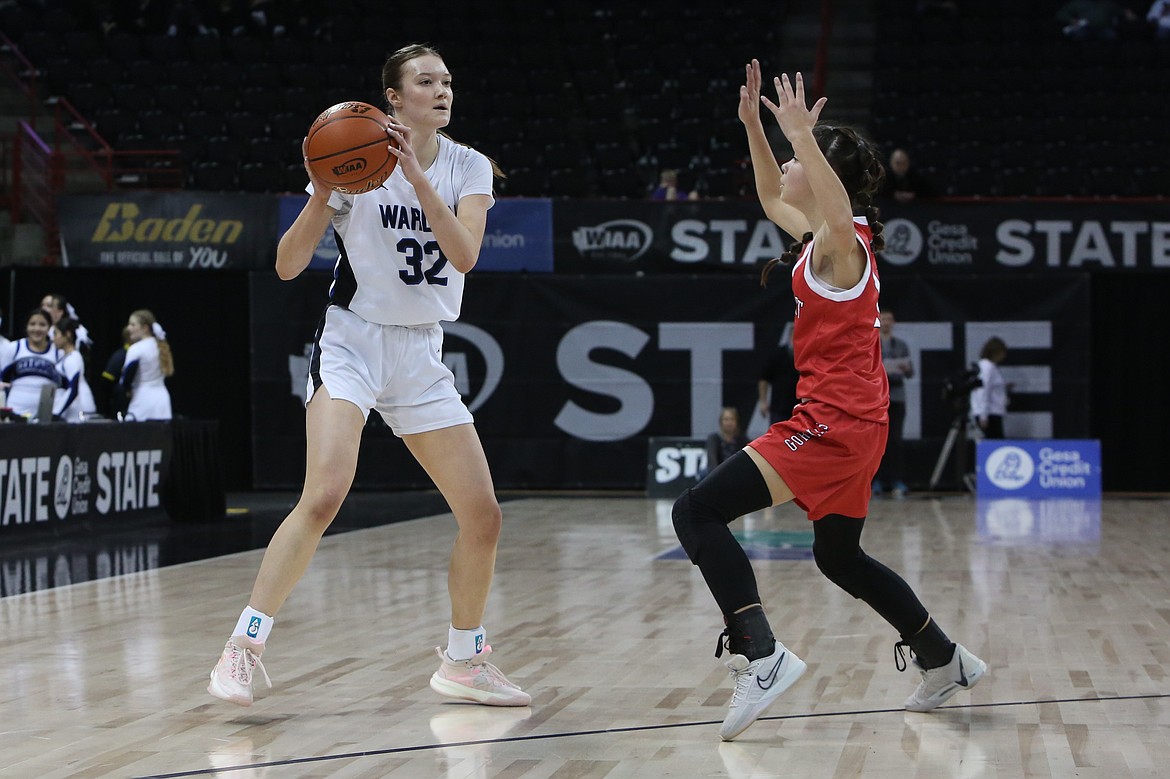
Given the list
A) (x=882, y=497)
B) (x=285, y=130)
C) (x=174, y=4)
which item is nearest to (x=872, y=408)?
(x=882, y=497)

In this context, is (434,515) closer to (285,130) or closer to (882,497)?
(882,497)

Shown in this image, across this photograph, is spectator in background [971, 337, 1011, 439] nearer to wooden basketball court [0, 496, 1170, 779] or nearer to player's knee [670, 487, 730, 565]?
wooden basketball court [0, 496, 1170, 779]

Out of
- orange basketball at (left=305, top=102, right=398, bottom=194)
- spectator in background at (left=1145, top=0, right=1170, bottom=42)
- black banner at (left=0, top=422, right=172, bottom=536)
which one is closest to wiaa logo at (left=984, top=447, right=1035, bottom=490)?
spectator in background at (left=1145, top=0, right=1170, bottom=42)

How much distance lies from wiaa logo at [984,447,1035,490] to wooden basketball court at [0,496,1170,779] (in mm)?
4755

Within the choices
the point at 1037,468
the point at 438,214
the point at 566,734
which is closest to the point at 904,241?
the point at 1037,468

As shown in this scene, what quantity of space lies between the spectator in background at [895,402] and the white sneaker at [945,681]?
333 inches

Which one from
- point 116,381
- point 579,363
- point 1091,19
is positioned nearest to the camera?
point 116,381

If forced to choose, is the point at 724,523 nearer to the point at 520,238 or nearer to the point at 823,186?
the point at 823,186

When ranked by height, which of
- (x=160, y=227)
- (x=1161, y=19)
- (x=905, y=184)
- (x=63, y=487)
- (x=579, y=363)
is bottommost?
(x=63, y=487)

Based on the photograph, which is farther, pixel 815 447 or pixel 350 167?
pixel 350 167

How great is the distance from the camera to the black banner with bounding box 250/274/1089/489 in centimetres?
1409

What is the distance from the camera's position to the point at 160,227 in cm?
1394

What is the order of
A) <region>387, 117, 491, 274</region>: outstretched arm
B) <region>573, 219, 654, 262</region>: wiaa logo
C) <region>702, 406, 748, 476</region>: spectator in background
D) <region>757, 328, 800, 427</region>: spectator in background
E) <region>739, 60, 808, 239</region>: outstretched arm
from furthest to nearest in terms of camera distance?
<region>573, 219, 654, 262</region>: wiaa logo, <region>757, 328, 800, 427</region>: spectator in background, <region>702, 406, 748, 476</region>: spectator in background, <region>739, 60, 808, 239</region>: outstretched arm, <region>387, 117, 491, 274</region>: outstretched arm

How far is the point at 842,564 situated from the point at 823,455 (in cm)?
35
